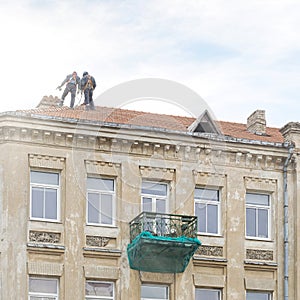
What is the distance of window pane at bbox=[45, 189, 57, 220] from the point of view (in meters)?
35.2

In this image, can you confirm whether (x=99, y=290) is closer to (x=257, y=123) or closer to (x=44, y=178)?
(x=44, y=178)

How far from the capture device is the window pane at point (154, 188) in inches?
1441

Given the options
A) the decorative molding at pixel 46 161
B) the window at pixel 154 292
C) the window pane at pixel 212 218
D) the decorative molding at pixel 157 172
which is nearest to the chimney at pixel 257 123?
the window pane at pixel 212 218

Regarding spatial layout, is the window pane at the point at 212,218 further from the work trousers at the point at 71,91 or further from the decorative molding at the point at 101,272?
the work trousers at the point at 71,91

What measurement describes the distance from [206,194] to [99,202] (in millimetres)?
3768

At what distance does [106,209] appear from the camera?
36.1 meters

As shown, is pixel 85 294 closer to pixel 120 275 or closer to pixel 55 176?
pixel 120 275

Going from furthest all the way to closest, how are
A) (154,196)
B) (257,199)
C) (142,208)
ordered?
(257,199) → (154,196) → (142,208)

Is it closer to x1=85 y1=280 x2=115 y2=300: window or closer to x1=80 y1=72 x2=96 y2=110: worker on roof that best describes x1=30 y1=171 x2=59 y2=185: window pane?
x1=85 y1=280 x2=115 y2=300: window

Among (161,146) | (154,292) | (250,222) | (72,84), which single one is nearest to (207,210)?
(250,222)

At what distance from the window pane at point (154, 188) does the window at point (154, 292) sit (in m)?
3.11

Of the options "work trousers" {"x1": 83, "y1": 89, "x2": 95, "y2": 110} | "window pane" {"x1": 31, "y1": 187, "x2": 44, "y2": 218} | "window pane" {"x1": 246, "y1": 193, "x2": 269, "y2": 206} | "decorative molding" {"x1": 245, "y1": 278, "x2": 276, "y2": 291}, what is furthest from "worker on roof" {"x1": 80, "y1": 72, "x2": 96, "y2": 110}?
"decorative molding" {"x1": 245, "y1": 278, "x2": 276, "y2": 291}

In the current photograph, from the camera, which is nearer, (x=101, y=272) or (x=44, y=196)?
(x=101, y=272)

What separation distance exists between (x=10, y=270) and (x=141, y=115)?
7936 millimetres
